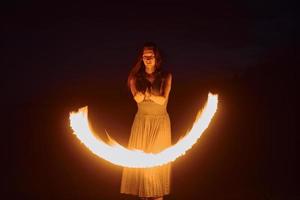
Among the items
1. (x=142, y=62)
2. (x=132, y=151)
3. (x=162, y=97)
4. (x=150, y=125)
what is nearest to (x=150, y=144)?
(x=150, y=125)

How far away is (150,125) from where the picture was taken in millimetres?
5594

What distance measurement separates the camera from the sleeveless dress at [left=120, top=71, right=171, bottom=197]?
5.55 metres

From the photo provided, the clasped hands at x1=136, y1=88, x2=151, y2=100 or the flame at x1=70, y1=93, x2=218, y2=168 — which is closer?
the flame at x1=70, y1=93, x2=218, y2=168

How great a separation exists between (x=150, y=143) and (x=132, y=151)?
37cm

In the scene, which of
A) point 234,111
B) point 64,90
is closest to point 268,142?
point 234,111

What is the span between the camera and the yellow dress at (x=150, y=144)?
5.55 meters

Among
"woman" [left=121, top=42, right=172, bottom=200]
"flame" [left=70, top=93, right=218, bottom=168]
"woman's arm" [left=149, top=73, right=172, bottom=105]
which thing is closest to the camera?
"flame" [left=70, top=93, right=218, bottom=168]

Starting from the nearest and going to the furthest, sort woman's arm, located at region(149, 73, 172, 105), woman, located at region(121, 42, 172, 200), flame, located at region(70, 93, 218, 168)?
flame, located at region(70, 93, 218, 168) < woman's arm, located at region(149, 73, 172, 105) < woman, located at region(121, 42, 172, 200)

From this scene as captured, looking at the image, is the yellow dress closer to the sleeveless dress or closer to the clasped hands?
the sleeveless dress

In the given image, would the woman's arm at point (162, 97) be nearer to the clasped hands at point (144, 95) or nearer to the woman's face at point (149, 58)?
the clasped hands at point (144, 95)

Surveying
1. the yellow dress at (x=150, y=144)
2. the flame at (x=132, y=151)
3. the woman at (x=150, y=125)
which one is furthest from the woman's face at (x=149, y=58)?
the flame at (x=132, y=151)

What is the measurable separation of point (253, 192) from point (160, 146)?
2.06m

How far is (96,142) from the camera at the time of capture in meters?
5.24

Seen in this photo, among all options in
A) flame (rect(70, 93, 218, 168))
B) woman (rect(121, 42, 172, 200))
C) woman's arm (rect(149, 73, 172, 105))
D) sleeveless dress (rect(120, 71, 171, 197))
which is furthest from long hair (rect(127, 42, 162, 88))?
flame (rect(70, 93, 218, 168))
